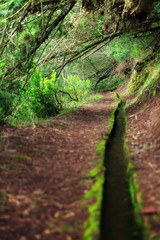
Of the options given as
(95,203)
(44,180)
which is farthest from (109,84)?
→ (95,203)

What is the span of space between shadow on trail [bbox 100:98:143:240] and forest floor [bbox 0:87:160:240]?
0.66 ft

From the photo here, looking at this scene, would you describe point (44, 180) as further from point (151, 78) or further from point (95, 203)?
point (151, 78)

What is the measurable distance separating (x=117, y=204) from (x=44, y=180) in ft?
3.81

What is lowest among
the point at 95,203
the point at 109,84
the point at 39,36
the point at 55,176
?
the point at 109,84

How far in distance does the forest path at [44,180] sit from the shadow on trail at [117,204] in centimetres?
25

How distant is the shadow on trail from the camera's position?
247 centimetres

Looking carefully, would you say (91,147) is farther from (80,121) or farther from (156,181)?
(80,121)

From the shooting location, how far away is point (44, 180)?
357 centimetres

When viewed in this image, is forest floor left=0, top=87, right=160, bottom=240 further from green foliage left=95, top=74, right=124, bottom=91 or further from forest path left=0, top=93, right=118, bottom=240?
green foliage left=95, top=74, right=124, bottom=91

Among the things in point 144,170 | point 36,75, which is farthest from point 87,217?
point 36,75

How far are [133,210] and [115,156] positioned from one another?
181 centimetres

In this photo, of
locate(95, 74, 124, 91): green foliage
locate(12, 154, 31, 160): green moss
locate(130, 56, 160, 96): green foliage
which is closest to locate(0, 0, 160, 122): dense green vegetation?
locate(130, 56, 160, 96): green foliage

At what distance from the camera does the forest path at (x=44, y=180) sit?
254cm

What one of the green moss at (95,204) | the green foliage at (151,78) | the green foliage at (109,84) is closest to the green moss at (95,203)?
the green moss at (95,204)
